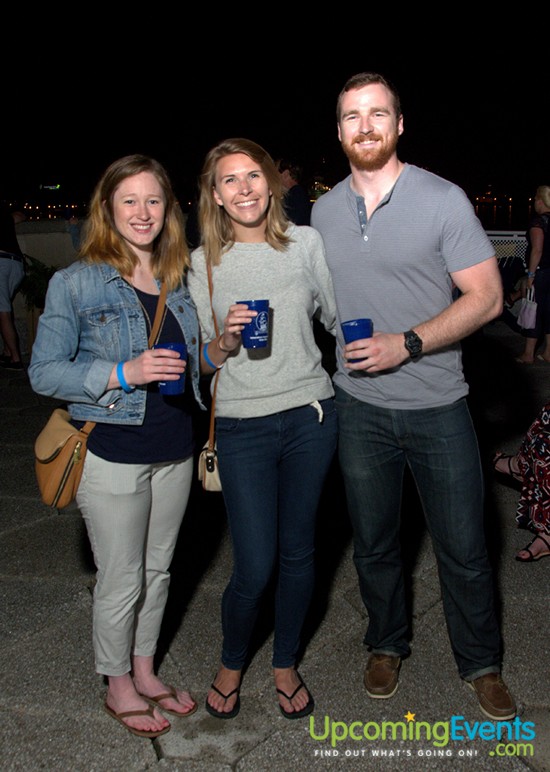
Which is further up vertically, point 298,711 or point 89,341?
point 89,341

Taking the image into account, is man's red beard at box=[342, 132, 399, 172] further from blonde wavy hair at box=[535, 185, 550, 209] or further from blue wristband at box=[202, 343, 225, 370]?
blonde wavy hair at box=[535, 185, 550, 209]

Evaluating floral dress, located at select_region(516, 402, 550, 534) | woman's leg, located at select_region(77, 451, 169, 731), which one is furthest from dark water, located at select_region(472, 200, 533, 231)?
woman's leg, located at select_region(77, 451, 169, 731)

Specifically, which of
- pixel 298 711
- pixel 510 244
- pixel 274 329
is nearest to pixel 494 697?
pixel 298 711

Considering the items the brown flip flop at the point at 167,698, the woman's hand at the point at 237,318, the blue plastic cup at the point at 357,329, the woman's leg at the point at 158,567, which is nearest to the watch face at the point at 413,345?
the blue plastic cup at the point at 357,329

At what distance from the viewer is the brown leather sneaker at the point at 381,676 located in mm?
2529

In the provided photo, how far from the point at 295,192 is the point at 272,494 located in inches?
185

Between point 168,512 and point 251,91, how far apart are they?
37.2 metres

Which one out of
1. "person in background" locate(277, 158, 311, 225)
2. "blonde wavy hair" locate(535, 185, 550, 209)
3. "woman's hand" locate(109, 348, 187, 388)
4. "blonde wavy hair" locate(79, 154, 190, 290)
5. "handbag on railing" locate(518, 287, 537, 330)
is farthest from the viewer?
"handbag on railing" locate(518, 287, 537, 330)

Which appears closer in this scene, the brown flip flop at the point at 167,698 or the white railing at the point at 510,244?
the brown flip flop at the point at 167,698

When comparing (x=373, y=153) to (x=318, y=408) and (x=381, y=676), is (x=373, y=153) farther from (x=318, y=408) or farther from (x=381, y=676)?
(x=381, y=676)

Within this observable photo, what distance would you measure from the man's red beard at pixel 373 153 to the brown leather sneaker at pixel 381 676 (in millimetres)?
1747

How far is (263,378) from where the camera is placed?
2.26 metres

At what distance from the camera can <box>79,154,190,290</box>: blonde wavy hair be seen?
7.23 feet

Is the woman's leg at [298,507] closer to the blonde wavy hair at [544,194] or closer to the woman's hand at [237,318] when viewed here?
the woman's hand at [237,318]
